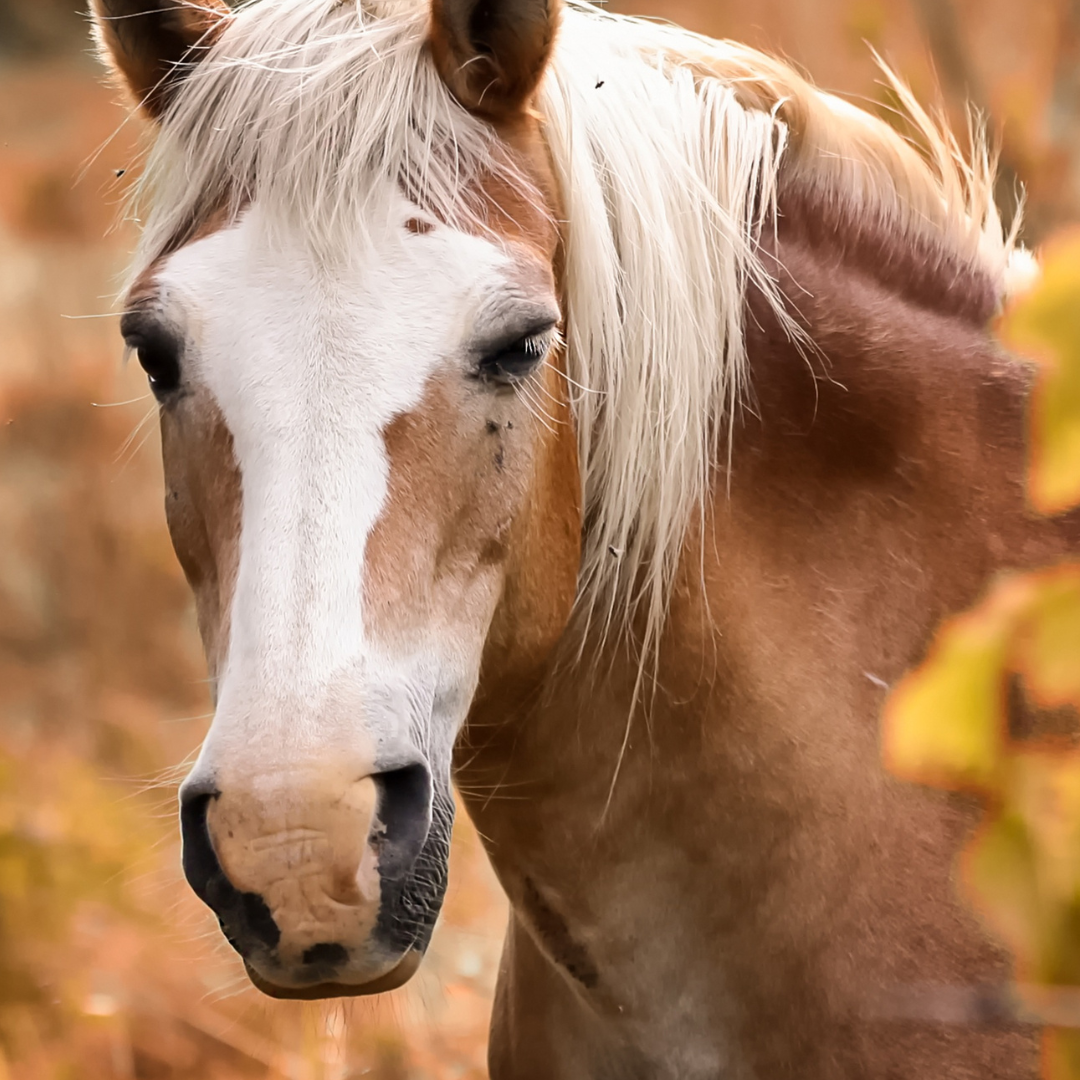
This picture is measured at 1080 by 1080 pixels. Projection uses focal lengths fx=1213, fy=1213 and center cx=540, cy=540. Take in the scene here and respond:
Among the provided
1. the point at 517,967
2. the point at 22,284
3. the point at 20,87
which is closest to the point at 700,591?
the point at 517,967

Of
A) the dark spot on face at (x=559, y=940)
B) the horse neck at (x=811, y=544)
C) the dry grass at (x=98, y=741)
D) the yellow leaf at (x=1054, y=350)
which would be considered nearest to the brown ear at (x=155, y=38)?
the dry grass at (x=98, y=741)

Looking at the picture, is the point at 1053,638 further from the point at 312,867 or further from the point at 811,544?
the point at 811,544

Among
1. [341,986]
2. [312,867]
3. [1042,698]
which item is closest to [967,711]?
[1042,698]

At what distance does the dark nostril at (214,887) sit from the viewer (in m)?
1.15

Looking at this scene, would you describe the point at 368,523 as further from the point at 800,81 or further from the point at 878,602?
the point at 800,81

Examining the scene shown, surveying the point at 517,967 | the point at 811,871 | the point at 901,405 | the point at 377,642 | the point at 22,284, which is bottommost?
the point at 22,284

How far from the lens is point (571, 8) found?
6.10 feet

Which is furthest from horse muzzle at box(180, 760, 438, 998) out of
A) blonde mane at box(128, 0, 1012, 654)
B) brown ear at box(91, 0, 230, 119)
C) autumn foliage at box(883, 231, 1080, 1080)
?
brown ear at box(91, 0, 230, 119)

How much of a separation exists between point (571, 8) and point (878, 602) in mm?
1017

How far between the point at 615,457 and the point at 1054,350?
3.70 feet

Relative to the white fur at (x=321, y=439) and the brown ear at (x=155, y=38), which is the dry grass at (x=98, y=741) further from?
the white fur at (x=321, y=439)

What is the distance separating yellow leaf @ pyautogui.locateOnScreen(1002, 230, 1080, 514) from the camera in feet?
1.38

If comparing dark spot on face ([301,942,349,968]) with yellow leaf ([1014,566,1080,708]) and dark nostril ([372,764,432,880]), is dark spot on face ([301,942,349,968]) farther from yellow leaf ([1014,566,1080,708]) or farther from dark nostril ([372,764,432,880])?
yellow leaf ([1014,566,1080,708])

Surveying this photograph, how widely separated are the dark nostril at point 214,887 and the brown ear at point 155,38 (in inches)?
36.1
